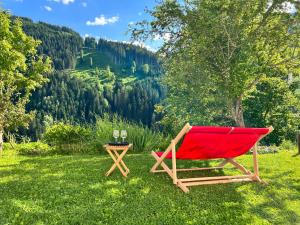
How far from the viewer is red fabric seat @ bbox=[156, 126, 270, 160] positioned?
597 centimetres

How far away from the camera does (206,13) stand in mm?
10859

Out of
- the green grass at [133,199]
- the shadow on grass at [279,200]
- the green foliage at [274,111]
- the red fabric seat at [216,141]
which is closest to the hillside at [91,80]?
the green foliage at [274,111]

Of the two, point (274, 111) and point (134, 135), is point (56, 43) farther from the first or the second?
point (134, 135)

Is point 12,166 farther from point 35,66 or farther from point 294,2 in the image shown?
point 294,2

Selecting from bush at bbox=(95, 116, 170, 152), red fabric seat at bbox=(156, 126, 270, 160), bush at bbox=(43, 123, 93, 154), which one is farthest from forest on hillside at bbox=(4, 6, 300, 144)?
red fabric seat at bbox=(156, 126, 270, 160)

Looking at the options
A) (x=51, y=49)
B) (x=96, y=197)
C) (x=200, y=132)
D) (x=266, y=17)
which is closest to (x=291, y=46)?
(x=266, y=17)

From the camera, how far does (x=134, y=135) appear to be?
11.8 m

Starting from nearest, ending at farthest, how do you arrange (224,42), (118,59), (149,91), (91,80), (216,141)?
1. (216,141)
2. (224,42)
3. (149,91)
4. (91,80)
5. (118,59)

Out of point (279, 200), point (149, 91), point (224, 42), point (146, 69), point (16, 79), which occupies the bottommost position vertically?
point (279, 200)

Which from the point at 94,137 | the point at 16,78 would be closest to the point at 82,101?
the point at 16,78

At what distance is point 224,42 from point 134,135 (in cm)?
463

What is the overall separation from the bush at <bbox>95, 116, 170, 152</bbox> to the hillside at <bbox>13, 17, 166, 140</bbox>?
175 ft

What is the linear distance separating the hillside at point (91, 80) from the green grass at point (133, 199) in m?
58.6

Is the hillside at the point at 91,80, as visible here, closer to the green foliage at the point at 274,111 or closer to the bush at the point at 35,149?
the green foliage at the point at 274,111
